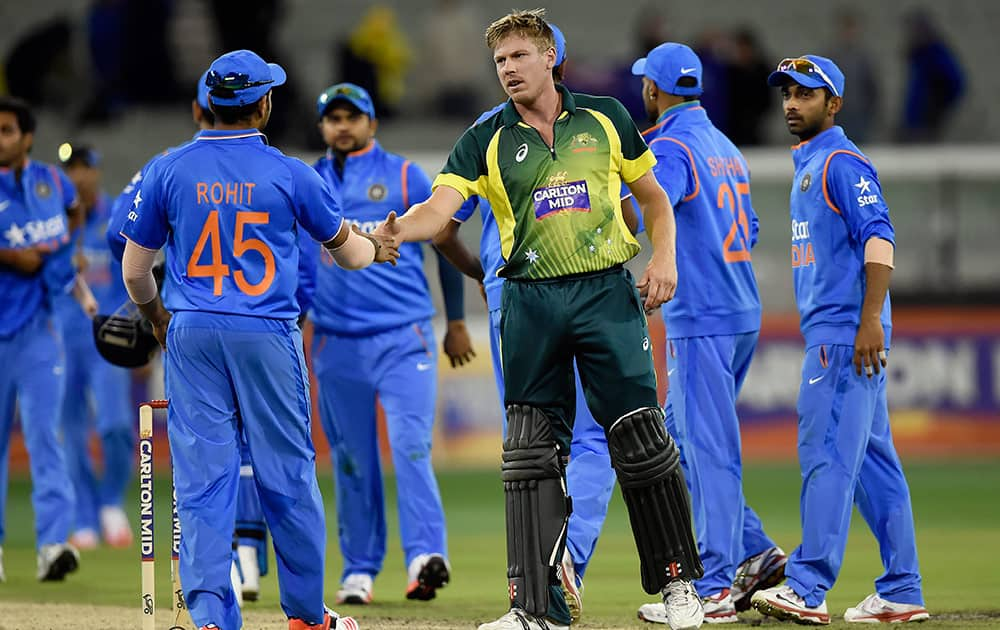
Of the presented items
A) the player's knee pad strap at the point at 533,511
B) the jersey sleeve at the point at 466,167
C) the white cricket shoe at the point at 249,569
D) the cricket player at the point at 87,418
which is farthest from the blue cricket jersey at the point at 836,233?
the cricket player at the point at 87,418

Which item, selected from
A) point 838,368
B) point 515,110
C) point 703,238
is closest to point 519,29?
point 515,110

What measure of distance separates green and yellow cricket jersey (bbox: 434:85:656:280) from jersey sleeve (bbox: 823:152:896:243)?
54.5 inches

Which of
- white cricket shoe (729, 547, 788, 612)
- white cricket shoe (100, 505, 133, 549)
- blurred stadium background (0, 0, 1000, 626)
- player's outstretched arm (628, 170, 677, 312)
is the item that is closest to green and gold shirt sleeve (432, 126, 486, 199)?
player's outstretched arm (628, 170, 677, 312)

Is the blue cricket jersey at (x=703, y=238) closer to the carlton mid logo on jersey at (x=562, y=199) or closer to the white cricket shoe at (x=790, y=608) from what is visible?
the white cricket shoe at (x=790, y=608)

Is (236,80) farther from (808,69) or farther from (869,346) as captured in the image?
(869,346)

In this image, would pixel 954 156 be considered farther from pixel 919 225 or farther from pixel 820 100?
pixel 820 100

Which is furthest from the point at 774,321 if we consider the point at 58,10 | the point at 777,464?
the point at 58,10

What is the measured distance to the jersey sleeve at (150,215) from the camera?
22.0 ft

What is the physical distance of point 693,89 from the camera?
844 cm

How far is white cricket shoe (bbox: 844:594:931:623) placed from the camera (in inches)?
305

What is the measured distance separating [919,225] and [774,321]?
2.34 metres

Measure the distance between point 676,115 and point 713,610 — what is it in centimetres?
261

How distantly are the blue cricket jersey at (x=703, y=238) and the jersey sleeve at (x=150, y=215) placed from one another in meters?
2.64

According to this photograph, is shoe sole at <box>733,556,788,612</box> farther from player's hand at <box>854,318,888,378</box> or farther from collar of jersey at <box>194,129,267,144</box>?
collar of jersey at <box>194,129,267,144</box>
